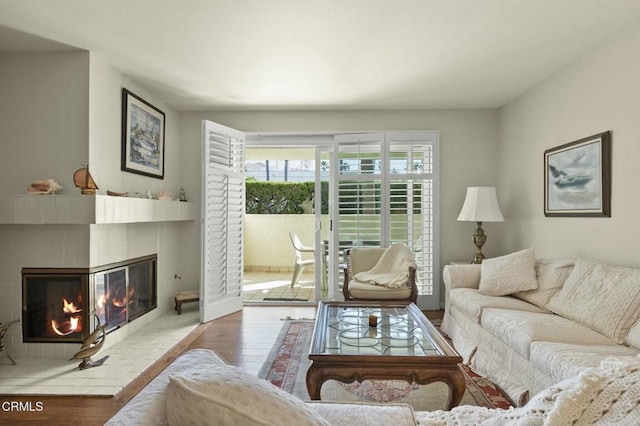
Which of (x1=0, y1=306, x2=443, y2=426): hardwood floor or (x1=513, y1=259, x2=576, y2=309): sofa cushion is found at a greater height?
(x1=513, y1=259, x2=576, y2=309): sofa cushion

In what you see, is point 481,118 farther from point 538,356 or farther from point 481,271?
point 538,356

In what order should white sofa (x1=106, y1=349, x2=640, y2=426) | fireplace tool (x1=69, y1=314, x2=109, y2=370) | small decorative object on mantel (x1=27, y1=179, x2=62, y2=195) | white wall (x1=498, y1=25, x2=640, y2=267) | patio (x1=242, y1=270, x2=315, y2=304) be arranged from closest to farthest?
white sofa (x1=106, y1=349, x2=640, y2=426)
white wall (x1=498, y1=25, x2=640, y2=267)
fireplace tool (x1=69, y1=314, x2=109, y2=370)
small decorative object on mantel (x1=27, y1=179, x2=62, y2=195)
patio (x1=242, y1=270, x2=315, y2=304)

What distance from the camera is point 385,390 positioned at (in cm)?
256

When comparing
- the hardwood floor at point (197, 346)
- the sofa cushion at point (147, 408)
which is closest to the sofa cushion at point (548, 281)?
the hardwood floor at point (197, 346)

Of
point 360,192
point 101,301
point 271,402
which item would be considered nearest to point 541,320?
point 271,402

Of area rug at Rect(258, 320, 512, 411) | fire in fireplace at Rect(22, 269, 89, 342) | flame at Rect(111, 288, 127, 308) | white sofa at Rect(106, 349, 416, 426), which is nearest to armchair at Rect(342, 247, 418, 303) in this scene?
area rug at Rect(258, 320, 512, 411)

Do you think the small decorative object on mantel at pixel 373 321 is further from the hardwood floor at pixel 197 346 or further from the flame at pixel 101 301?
the flame at pixel 101 301

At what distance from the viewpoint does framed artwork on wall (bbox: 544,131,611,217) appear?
2945 millimetres

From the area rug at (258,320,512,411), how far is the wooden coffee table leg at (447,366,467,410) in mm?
380

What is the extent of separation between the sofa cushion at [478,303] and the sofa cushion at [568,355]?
0.73m

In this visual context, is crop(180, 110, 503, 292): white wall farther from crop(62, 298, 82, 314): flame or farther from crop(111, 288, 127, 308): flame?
crop(62, 298, 82, 314): flame

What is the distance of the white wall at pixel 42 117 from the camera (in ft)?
10.4

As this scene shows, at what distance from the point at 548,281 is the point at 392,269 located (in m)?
1.56

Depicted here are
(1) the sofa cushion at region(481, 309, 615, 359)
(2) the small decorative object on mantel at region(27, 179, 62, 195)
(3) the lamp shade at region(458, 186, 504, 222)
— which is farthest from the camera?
(3) the lamp shade at region(458, 186, 504, 222)
